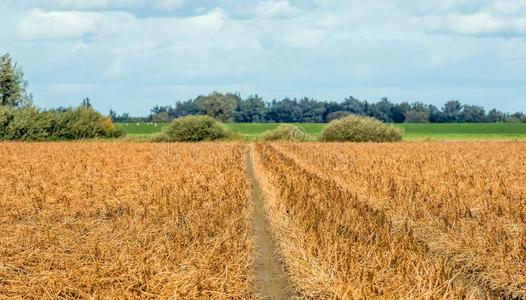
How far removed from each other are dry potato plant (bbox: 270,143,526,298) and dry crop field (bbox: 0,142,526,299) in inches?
1.1

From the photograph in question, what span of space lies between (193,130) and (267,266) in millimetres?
48328

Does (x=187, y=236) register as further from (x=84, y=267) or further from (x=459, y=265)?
(x=459, y=265)

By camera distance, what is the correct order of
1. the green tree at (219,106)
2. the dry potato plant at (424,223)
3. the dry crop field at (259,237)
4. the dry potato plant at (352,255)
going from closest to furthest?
the dry potato plant at (352,255)
the dry crop field at (259,237)
the dry potato plant at (424,223)
the green tree at (219,106)

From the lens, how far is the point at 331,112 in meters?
139

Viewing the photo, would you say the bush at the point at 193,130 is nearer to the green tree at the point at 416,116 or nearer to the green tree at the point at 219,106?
the green tree at the point at 219,106

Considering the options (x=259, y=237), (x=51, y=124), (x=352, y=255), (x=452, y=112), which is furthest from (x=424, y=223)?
(x=452, y=112)

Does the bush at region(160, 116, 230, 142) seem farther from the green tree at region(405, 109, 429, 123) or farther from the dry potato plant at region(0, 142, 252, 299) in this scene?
the green tree at region(405, 109, 429, 123)

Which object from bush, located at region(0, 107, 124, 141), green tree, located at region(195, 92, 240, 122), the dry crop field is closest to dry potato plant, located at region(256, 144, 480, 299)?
the dry crop field

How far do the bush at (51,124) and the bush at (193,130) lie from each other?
6114mm

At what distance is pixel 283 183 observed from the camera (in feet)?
51.8

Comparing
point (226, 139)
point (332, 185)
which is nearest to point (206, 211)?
point (332, 185)

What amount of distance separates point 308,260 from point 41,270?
3.11 m

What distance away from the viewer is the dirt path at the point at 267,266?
691 cm

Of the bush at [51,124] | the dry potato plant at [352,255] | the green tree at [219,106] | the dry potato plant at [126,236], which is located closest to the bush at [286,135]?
the bush at [51,124]
